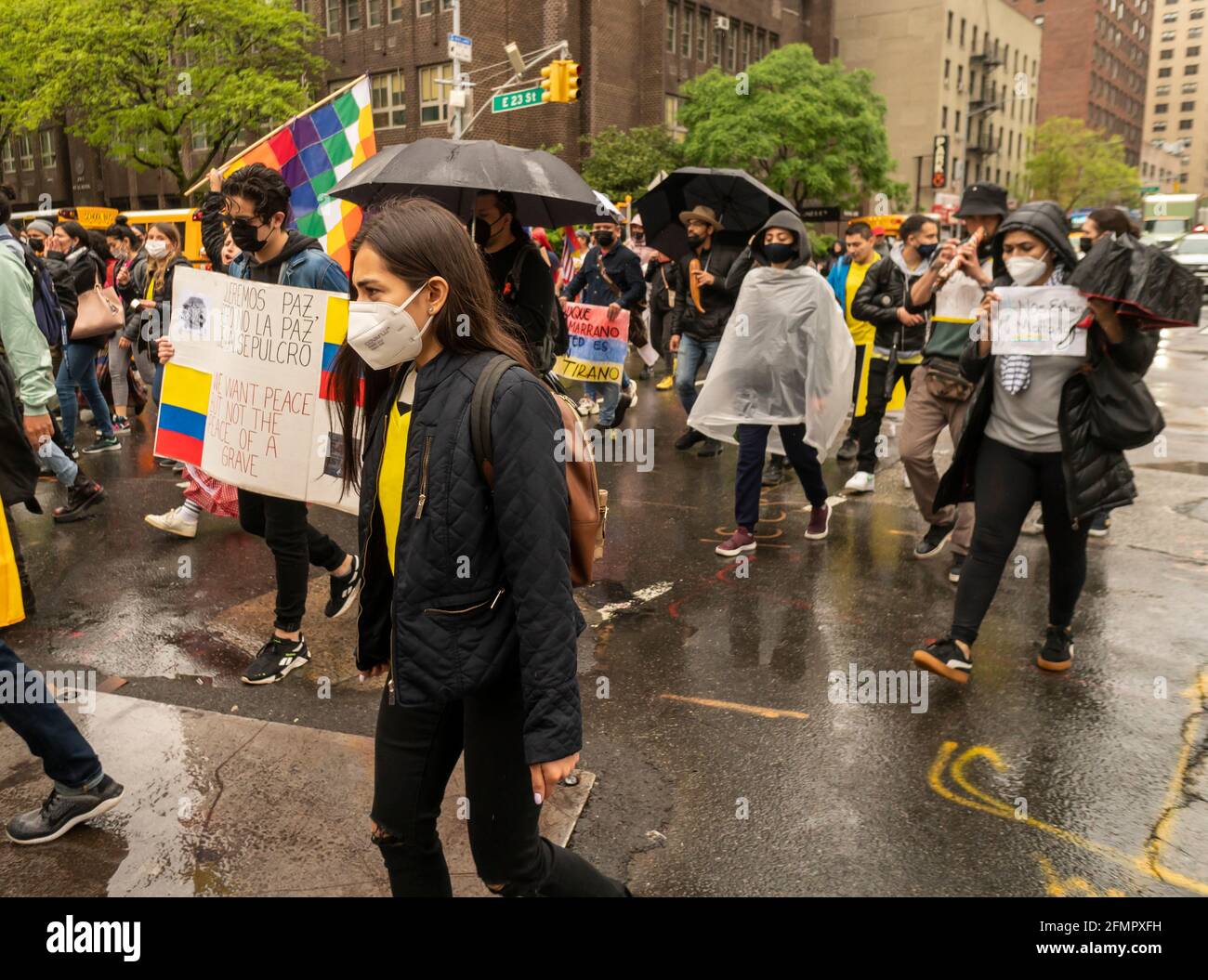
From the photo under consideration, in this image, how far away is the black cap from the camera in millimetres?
5387

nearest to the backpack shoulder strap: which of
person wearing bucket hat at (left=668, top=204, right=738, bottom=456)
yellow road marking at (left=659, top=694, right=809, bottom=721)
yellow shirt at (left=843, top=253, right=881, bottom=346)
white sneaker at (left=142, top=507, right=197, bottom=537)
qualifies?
yellow road marking at (left=659, top=694, right=809, bottom=721)

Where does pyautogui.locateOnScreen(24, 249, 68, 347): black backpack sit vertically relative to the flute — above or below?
below

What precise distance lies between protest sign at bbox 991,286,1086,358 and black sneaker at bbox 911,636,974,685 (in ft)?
4.41

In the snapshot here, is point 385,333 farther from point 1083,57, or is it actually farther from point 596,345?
point 1083,57

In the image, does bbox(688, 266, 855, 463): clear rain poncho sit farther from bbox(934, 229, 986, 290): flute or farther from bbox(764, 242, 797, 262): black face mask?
bbox(934, 229, 986, 290): flute

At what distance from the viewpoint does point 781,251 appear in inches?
247

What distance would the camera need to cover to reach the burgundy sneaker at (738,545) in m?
6.39

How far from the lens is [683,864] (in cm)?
320

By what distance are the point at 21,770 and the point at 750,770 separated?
2.72m

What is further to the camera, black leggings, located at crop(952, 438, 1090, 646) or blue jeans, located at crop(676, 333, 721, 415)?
blue jeans, located at crop(676, 333, 721, 415)
